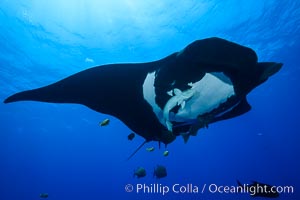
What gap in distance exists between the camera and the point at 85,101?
408cm

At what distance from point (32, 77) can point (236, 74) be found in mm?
19141

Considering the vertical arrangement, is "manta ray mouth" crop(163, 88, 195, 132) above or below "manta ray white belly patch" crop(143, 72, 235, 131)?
below

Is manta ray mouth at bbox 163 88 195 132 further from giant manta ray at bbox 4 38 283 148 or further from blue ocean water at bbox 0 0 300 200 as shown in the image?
blue ocean water at bbox 0 0 300 200

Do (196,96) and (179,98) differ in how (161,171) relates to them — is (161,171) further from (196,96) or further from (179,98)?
(179,98)

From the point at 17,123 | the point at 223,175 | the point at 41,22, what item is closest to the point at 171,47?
the point at 41,22

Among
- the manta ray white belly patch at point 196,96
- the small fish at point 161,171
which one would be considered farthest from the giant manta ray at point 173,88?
the small fish at point 161,171

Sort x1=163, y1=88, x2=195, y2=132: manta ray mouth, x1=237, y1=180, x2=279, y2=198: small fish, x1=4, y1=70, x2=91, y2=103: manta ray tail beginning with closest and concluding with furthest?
x1=163, y1=88, x2=195, y2=132: manta ray mouth → x1=4, y1=70, x2=91, y2=103: manta ray tail → x1=237, y1=180, x2=279, y2=198: small fish

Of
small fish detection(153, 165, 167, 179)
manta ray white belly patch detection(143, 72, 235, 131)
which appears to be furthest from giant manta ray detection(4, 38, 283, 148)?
small fish detection(153, 165, 167, 179)

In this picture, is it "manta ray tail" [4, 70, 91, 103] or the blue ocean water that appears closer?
"manta ray tail" [4, 70, 91, 103]

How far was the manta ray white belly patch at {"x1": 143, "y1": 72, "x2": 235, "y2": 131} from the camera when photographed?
10.6 ft

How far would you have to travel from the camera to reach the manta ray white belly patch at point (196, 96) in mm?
3232

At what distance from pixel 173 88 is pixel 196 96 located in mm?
336

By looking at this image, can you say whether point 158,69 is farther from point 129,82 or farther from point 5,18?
point 5,18

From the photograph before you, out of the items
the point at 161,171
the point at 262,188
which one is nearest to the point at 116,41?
the point at 161,171
